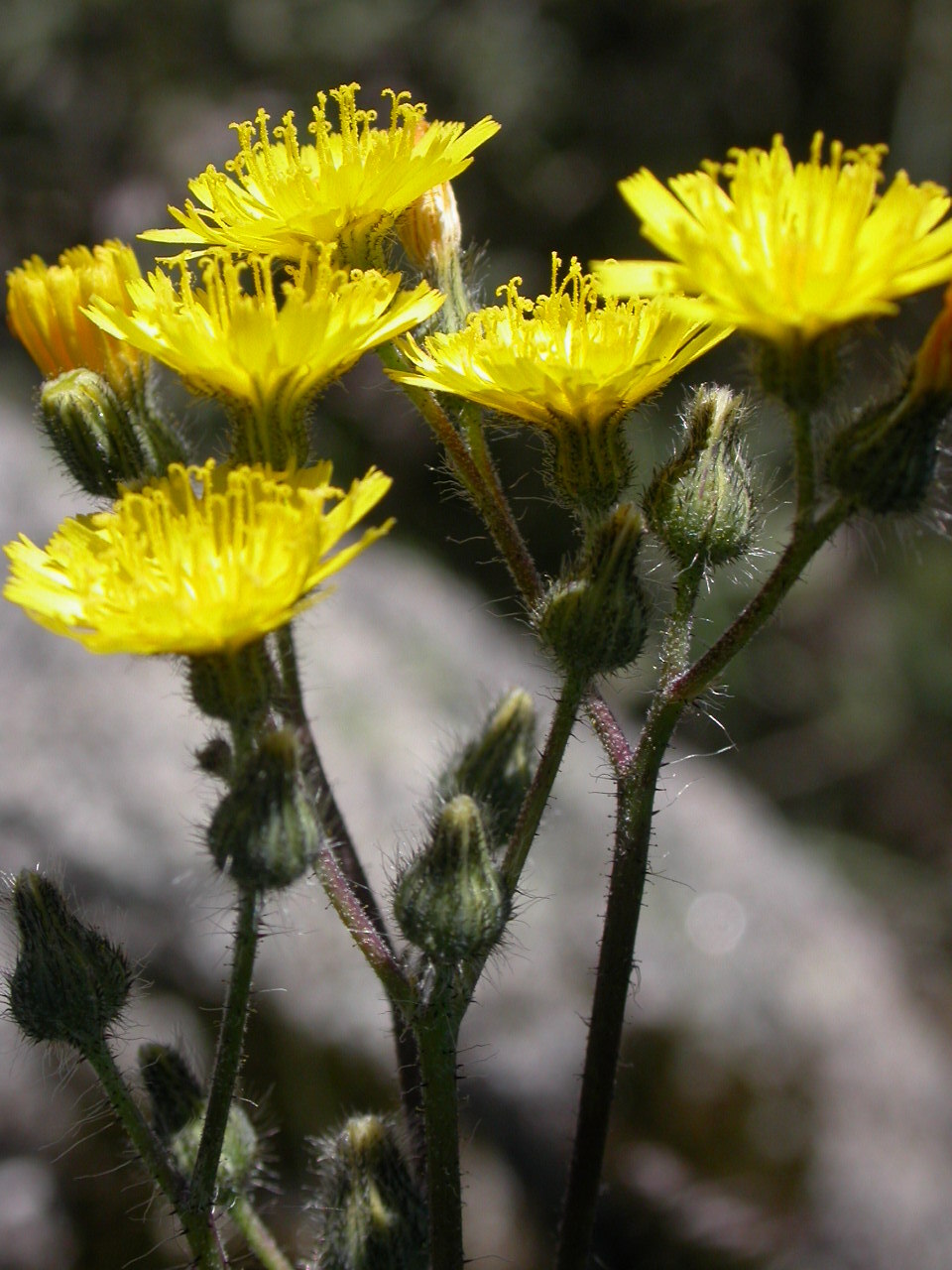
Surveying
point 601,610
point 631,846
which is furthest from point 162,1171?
point 601,610

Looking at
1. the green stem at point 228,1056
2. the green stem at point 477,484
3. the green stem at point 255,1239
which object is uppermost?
the green stem at point 477,484

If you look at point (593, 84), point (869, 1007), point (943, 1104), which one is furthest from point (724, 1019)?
point (593, 84)

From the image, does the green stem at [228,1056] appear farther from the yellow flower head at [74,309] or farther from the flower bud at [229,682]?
the yellow flower head at [74,309]

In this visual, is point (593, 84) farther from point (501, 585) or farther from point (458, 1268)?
point (458, 1268)

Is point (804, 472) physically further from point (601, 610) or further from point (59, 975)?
point (59, 975)

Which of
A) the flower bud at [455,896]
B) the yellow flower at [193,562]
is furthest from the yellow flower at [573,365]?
the flower bud at [455,896]

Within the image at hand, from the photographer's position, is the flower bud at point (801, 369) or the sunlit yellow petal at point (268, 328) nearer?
the flower bud at point (801, 369)
